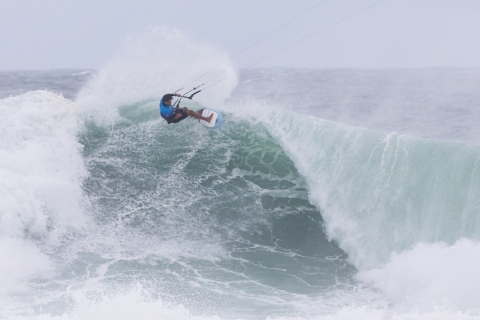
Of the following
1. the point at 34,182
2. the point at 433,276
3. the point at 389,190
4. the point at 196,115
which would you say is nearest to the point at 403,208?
the point at 389,190

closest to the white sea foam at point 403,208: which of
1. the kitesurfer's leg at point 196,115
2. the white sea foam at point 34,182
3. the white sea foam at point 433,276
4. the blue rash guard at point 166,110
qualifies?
the white sea foam at point 433,276

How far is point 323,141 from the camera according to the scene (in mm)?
13289

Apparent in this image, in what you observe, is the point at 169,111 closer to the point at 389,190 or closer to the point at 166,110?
the point at 166,110

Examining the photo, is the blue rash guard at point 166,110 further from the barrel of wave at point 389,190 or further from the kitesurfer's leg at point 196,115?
the barrel of wave at point 389,190

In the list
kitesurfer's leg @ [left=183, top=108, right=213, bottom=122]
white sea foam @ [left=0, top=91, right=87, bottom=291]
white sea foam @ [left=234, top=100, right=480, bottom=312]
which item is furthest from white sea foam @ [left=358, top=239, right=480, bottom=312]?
white sea foam @ [left=0, top=91, right=87, bottom=291]

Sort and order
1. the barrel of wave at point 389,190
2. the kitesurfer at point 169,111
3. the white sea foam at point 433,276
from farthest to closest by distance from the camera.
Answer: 1. the kitesurfer at point 169,111
2. the barrel of wave at point 389,190
3. the white sea foam at point 433,276

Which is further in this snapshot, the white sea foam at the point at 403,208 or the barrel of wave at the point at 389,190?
the barrel of wave at the point at 389,190

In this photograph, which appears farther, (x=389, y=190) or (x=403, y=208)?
(x=389, y=190)

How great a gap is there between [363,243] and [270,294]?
2.30 metres

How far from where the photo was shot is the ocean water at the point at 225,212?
9508 millimetres

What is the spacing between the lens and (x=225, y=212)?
41.5 feet

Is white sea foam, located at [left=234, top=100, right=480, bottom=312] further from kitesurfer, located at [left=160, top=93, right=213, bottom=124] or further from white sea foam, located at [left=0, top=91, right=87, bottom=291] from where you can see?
white sea foam, located at [left=0, top=91, right=87, bottom=291]

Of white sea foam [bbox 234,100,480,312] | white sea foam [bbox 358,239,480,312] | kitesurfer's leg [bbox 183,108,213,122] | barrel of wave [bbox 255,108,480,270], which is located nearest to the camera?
white sea foam [bbox 358,239,480,312]

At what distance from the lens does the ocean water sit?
9.51 m
